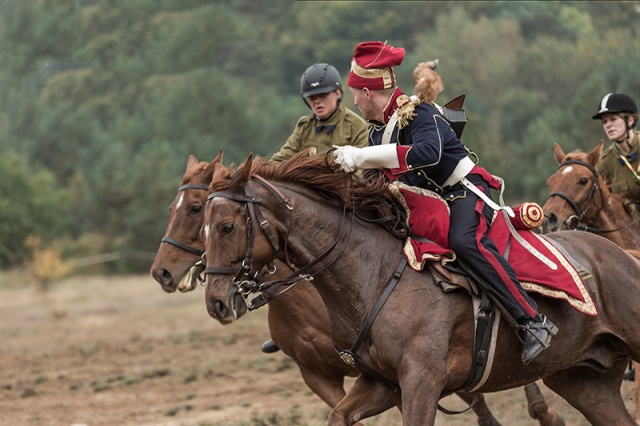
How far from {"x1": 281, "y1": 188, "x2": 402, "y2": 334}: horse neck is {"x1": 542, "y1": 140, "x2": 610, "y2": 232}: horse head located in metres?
3.65

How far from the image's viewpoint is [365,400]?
5.57m

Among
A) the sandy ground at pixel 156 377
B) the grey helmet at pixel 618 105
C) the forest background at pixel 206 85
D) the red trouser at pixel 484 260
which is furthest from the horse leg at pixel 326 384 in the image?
the forest background at pixel 206 85

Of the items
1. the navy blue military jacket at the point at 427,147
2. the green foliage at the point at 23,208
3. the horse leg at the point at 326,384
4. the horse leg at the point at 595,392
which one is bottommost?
the green foliage at the point at 23,208

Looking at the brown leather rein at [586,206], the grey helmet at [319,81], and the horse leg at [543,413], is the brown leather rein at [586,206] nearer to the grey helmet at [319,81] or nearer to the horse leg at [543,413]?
the horse leg at [543,413]

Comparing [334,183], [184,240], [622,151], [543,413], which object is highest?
[334,183]

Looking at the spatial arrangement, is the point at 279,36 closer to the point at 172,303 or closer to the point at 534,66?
the point at 534,66

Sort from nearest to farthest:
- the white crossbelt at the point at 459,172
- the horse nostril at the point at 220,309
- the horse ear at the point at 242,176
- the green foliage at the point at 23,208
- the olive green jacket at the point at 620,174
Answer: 1. the horse nostril at the point at 220,309
2. the horse ear at the point at 242,176
3. the white crossbelt at the point at 459,172
4. the olive green jacket at the point at 620,174
5. the green foliage at the point at 23,208

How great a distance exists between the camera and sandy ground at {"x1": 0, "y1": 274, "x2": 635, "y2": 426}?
393 inches

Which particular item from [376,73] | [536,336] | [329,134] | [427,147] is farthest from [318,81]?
[536,336]

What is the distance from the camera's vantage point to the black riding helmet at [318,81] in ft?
26.9

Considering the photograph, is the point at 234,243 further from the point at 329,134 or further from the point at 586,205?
the point at 586,205

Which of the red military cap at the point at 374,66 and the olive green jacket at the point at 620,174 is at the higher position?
the red military cap at the point at 374,66

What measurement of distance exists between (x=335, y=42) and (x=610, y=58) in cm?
998

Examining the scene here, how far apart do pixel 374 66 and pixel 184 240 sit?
262cm
